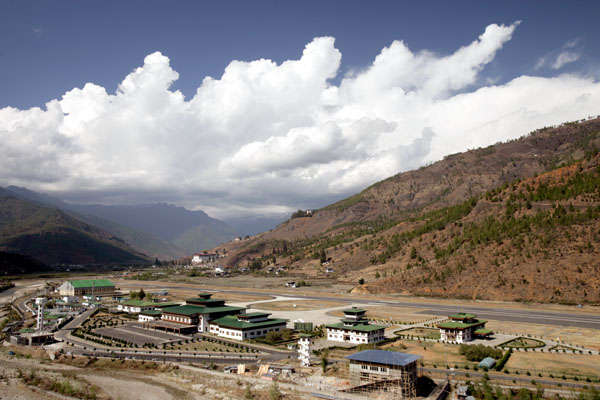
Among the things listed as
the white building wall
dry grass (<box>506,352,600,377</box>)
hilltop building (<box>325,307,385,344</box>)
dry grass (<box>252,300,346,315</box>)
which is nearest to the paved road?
dry grass (<box>252,300,346,315</box>)

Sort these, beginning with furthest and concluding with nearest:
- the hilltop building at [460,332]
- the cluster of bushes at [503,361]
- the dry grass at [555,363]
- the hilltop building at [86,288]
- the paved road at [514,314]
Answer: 1. the hilltop building at [86,288]
2. the paved road at [514,314]
3. the hilltop building at [460,332]
4. the cluster of bushes at [503,361]
5. the dry grass at [555,363]

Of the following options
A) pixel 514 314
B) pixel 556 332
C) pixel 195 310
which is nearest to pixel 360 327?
pixel 556 332

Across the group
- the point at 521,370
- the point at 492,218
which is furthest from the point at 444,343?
the point at 492,218

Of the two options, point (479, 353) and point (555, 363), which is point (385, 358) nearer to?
point (479, 353)

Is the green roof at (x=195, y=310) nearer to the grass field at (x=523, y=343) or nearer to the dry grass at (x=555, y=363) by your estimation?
the grass field at (x=523, y=343)

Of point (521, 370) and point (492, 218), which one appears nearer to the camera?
point (521, 370)

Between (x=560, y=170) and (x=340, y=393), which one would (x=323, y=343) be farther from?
(x=560, y=170)

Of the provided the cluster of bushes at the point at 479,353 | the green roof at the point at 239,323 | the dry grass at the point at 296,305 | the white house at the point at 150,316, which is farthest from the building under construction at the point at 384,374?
the dry grass at the point at 296,305
